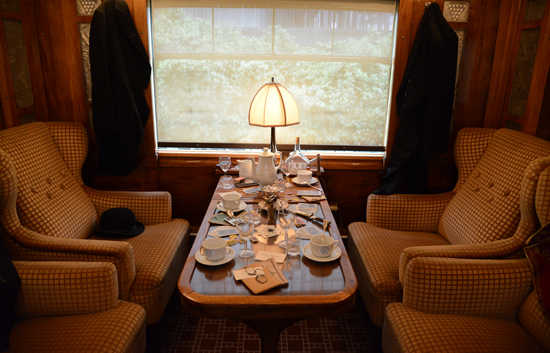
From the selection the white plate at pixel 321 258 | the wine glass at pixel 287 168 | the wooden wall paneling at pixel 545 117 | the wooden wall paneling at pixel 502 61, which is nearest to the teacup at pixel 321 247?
the white plate at pixel 321 258

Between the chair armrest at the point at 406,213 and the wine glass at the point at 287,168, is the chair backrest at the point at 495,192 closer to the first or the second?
the chair armrest at the point at 406,213

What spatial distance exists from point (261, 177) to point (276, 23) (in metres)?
1.17

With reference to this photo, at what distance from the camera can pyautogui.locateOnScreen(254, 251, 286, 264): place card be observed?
5.48ft

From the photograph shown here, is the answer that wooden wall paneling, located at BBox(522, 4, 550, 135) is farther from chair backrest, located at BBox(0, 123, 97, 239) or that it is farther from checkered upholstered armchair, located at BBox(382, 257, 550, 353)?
chair backrest, located at BBox(0, 123, 97, 239)

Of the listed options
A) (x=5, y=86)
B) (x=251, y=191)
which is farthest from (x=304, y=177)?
(x=5, y=86)

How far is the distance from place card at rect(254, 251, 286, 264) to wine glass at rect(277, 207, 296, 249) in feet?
0.26

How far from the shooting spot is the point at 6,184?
175 centimetres

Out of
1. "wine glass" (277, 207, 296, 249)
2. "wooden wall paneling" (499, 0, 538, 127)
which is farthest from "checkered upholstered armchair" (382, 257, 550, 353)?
"wooden wall paneling" (499, 0, 538, 127)

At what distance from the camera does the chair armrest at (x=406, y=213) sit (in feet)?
8.27

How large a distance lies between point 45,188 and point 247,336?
4.52ft

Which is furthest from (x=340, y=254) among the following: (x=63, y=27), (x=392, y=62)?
(x=63, y=27)

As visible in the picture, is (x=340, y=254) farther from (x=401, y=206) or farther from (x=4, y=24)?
(x=4, y=24)

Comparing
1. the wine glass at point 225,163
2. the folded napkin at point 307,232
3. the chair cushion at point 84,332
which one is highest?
the wine glass at point 225,163

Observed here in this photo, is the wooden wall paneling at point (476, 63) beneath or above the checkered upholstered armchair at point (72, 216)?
above
